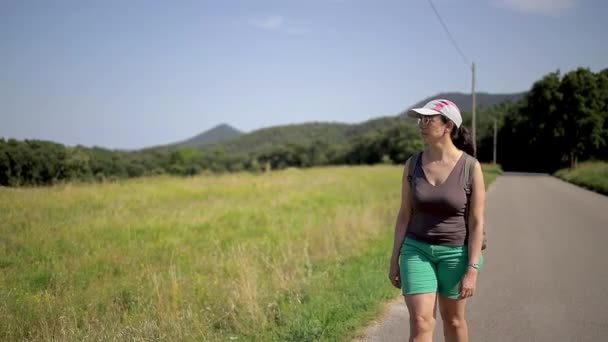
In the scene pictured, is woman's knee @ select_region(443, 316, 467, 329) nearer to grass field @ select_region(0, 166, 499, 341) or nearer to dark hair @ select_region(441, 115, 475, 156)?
dark hair @ select_region(441, 115, 475, 156)

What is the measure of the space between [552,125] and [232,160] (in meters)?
66.1

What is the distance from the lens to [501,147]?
209ft

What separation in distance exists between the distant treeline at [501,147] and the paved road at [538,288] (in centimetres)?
728

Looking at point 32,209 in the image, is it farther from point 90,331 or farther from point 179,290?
point 90,331

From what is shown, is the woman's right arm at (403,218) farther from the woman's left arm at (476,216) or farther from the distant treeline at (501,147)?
the distant treeline at (501,147)

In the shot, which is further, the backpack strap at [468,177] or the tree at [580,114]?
the tree at [580,114]

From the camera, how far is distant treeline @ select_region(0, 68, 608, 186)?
8797 mm

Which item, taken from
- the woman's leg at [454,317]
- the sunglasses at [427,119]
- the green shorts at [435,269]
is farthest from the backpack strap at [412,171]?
the woman's leg at [454,317]

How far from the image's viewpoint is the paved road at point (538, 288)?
4406 mm

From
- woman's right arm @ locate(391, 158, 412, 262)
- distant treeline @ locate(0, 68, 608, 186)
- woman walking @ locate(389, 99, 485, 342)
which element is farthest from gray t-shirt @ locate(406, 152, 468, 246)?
distant treeline @ locate(0, 68, 608, 186)

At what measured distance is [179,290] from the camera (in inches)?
234

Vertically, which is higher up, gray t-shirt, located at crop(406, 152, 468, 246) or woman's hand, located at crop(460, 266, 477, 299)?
gray t-shirt, located at crop(406, 152, 468, 246)

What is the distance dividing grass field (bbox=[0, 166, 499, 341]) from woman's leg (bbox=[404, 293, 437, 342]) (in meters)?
1.42

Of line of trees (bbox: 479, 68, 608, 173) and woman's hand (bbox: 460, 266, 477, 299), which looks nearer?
woman's hand (bbox: 460, 266, 477, 299)
